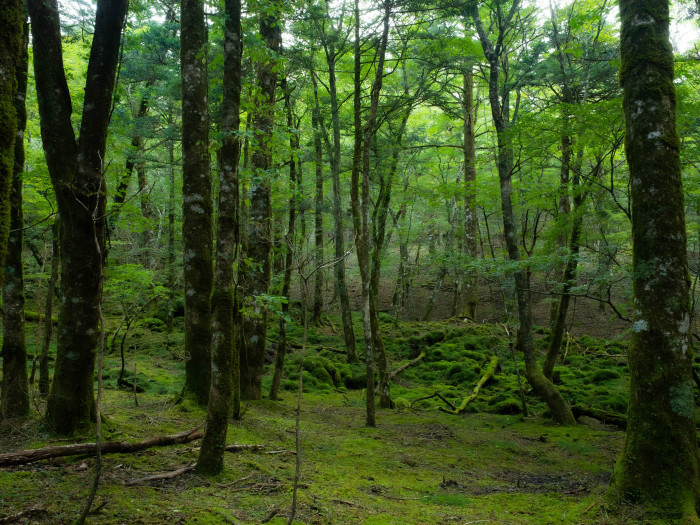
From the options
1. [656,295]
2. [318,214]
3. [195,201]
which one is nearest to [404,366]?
[318,214]

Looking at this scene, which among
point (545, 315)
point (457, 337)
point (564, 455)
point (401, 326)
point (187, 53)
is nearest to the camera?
point (187, 53)

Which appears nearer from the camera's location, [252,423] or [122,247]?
[252,423]

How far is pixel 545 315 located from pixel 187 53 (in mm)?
20432

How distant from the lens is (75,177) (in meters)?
4.38

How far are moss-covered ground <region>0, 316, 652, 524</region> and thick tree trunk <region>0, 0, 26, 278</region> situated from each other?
217cm

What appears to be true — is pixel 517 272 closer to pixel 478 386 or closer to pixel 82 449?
pixel 478 386

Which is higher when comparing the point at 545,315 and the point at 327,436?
the point at 545,315

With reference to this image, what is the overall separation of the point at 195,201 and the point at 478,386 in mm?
8927

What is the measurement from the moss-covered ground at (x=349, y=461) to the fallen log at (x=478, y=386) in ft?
0.82

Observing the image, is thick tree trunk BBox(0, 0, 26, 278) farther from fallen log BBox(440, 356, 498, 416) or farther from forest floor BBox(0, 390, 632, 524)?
fallen log BBox(440, 356, 498, 416)

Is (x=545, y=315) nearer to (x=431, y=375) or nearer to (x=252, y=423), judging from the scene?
(x=431, y=375)

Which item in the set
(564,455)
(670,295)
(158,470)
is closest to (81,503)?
(158,470)

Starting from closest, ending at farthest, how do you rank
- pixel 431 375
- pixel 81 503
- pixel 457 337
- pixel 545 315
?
pixel 81 503 < pixel 431 375 < pixel 457 337 < pixel 545 315

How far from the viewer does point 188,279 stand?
6293mm
